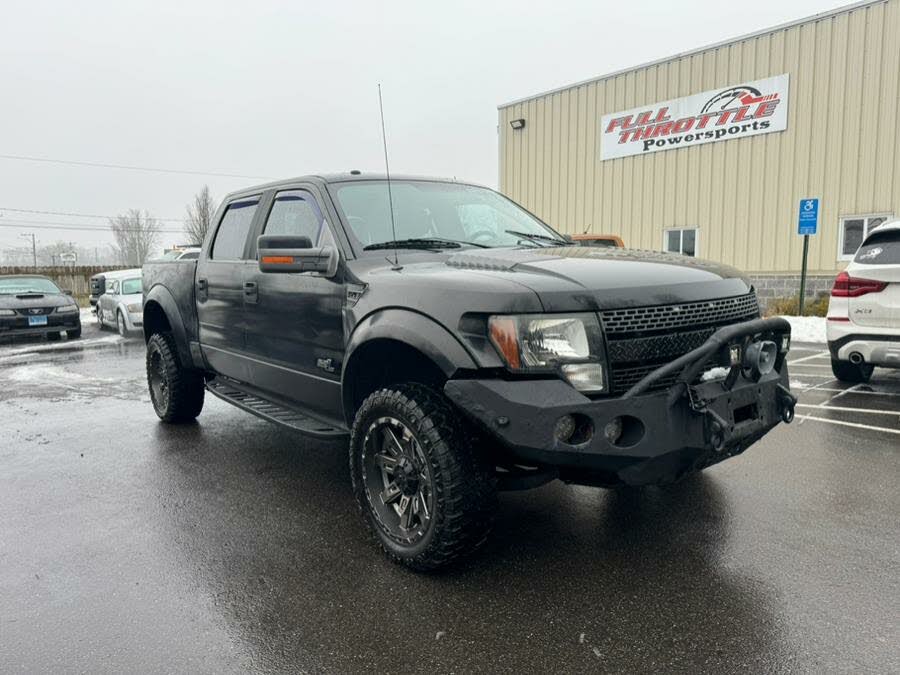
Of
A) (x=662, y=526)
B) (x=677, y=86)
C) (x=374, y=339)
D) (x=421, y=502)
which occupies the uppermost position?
(x=677, y=86)

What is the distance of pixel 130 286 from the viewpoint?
15.2 metres

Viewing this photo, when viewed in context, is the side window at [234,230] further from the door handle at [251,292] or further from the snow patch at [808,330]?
the snow patch at [808,330]

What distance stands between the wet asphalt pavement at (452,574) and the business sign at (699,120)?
1240cm

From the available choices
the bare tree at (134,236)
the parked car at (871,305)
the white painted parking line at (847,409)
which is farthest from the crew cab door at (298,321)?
the bare tree at (134,236)

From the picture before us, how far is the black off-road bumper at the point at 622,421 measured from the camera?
8.57ft

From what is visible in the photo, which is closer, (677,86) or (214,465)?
(214,465)

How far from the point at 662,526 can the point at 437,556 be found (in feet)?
4.30

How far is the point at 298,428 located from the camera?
3.86m

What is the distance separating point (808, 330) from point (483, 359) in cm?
1088

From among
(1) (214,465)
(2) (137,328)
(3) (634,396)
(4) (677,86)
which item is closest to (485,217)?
(3) (634,396)

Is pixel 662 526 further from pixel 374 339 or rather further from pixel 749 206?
pixel 749 206

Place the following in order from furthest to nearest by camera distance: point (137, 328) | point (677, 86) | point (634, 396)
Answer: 1. point (677, 86)
2. point (137, 328)
3. point (634, 396)

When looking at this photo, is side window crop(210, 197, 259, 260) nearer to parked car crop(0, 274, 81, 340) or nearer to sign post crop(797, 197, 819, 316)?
parked car crop(0, 274, 81, 340)

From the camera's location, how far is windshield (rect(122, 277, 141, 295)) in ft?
49.6
